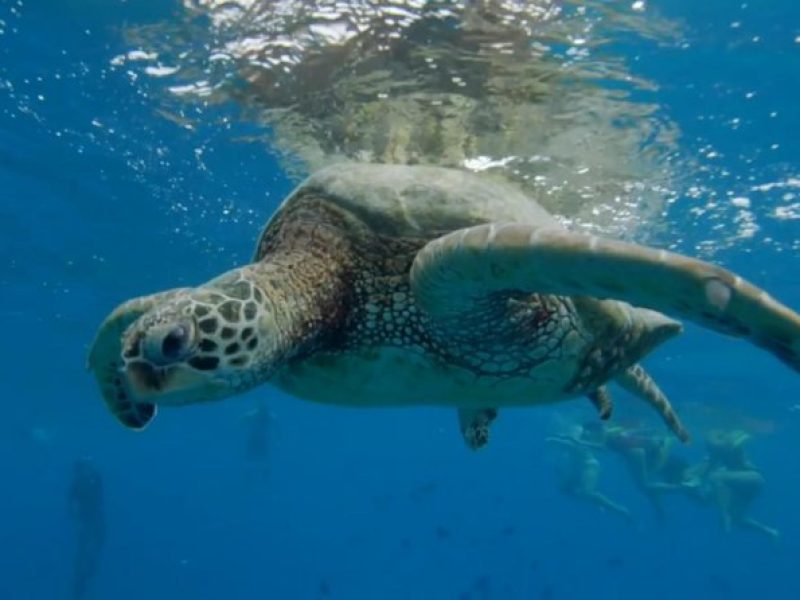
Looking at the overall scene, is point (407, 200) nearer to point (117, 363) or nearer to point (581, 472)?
point (117, 363)

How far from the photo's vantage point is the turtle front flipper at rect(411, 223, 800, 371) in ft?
8.39

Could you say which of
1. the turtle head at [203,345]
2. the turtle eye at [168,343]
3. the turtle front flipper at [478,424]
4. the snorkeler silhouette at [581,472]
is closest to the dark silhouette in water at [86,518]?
the snorkeler silhouette at [581,472]

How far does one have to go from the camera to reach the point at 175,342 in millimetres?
2850

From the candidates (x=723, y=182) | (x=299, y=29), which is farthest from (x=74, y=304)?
(x=723, y=182)

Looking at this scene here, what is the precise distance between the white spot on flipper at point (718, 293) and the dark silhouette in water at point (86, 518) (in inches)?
820

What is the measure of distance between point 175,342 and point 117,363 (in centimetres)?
175

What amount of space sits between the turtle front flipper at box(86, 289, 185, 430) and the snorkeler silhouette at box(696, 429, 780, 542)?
19546 mm

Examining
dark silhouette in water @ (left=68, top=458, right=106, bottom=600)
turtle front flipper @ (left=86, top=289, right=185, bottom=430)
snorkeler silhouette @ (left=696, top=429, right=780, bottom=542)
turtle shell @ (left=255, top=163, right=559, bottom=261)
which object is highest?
turtle shell @ (left=255, top=163, right=559, bottom=261)

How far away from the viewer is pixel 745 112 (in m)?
8.46

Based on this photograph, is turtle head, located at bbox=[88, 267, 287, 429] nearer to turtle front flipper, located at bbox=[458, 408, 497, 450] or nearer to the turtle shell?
the turtle shell

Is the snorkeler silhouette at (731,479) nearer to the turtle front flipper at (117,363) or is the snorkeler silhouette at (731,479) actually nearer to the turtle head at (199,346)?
the turtle front flipper at (117,363)

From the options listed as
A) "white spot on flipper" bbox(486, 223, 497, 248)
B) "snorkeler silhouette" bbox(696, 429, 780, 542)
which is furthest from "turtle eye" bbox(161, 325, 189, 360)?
"snorkeler silhouette" bbox(696, 429, 780, 542)

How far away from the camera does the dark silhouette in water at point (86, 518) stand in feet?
68.0

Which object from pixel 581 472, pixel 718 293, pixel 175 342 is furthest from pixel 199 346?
pixel 581 472
